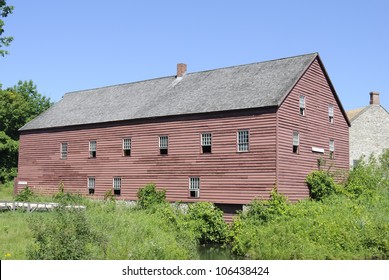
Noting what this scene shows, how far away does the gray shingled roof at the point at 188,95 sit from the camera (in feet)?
99.4

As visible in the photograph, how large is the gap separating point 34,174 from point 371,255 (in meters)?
29.1

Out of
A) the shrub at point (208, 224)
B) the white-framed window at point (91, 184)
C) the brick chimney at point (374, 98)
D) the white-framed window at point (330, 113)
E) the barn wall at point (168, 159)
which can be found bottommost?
the shrub at point (208, 224)

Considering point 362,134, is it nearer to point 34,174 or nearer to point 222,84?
point 222,84

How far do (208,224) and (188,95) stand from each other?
10.2 m

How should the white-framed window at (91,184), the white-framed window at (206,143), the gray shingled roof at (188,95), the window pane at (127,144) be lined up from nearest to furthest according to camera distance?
1. the gray shingled roof at (188,95)
2. the white-framed window at (206,143)
3. the window pane at (127,144)
4. the white-framed window at (91,184)

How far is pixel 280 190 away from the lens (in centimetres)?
2786

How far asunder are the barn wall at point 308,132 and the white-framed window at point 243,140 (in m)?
1.95

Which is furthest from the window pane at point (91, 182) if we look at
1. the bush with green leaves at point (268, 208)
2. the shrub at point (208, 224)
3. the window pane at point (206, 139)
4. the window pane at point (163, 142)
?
the bush with green leaves at point (268, 208)

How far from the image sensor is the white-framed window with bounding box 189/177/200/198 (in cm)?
3092

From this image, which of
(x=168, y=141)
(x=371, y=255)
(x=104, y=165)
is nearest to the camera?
(x=371, y=255)

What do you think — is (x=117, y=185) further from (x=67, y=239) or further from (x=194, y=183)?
(x=67, y=239)

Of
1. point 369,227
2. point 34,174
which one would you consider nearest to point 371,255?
point 369,227

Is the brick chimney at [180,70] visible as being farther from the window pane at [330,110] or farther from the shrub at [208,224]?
the shrub at [208,224]

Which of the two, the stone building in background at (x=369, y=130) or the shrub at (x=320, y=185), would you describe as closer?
the shrub at (x=320, y=185)
